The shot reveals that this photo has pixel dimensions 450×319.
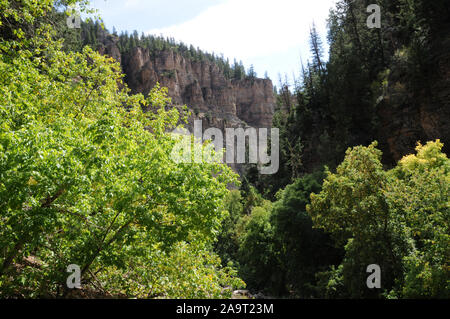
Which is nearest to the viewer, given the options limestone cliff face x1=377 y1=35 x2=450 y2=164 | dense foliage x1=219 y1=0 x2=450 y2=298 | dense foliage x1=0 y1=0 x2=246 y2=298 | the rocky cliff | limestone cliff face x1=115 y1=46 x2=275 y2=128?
dense foliage x1=0 y1=0 x2=246 y2=298

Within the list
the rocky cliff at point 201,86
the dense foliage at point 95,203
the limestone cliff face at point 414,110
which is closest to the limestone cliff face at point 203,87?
the rocky cliff at point 201,86

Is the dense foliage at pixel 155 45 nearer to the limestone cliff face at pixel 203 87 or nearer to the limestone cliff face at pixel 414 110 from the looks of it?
the limestone cliff face at pixel 203 87

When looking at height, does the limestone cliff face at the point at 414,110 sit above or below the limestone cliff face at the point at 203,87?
below

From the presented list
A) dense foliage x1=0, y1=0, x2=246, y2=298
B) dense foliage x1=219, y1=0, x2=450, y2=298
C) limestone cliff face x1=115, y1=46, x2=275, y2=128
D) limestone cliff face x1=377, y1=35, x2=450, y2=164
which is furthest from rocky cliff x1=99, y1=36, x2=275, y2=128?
dense foliage x1=0, y1=0, x2=246, y2=298

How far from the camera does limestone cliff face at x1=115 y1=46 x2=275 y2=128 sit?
95.3 meters

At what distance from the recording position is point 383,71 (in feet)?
118

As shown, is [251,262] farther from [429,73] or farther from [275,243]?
[429,73]

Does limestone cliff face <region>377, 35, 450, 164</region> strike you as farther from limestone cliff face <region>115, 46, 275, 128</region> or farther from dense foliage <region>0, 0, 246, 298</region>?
limestone cliff face <region>115, 46, 275, 128</region>

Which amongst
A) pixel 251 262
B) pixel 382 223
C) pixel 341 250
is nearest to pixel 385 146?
→ pixel 341 250

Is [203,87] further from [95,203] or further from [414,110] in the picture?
[95,203]

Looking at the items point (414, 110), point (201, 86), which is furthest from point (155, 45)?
point (414, 110)

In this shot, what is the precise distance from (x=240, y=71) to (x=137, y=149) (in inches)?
5101

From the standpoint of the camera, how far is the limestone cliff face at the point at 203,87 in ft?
313

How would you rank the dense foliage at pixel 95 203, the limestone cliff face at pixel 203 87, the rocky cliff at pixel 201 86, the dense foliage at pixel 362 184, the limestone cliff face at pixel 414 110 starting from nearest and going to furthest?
the dense foliage at pixel 95 203 → the dense foliage at pixel 362 184 → the limestone cliff face at pixel 414 110 → the rocky cliff at pixel 201 86 → the limestone cliff face at pixel 203 87
